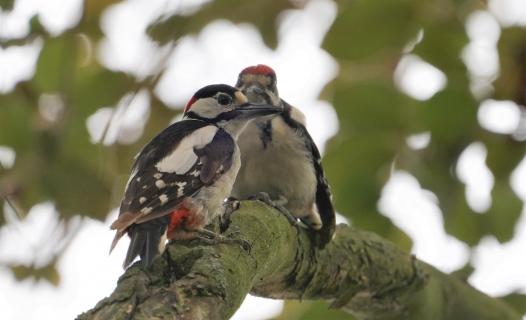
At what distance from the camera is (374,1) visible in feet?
8.11

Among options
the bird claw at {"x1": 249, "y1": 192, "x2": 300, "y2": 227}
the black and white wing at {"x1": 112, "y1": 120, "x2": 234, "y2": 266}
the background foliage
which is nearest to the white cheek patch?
the bird claw at {"x1": 249, "y1": 192, "x2": 300, "y2": 227}

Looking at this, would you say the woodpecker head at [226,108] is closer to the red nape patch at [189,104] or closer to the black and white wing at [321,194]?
the red nape patch at [189,104]

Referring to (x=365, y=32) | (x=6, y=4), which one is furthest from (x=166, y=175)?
(x=6, y=4)

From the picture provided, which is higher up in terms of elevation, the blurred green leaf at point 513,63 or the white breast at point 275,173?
the blurred green leaf at point 513,63

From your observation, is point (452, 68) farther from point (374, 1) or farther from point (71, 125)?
point (71, 125)

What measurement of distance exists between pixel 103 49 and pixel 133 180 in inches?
23.8

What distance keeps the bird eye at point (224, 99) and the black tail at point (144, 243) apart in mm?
965

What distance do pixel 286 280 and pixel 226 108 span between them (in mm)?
773

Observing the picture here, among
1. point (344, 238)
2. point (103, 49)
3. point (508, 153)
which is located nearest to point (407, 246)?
point (344, 238)

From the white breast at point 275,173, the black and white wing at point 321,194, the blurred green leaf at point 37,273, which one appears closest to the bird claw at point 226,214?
the black and white wing at point 321,194

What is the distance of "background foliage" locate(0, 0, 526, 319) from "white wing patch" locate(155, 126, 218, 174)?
0.18 metres

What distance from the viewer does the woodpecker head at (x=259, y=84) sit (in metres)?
3.78

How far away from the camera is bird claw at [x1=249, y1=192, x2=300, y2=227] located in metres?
3.01

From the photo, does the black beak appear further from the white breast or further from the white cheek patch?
the white cheek patch
